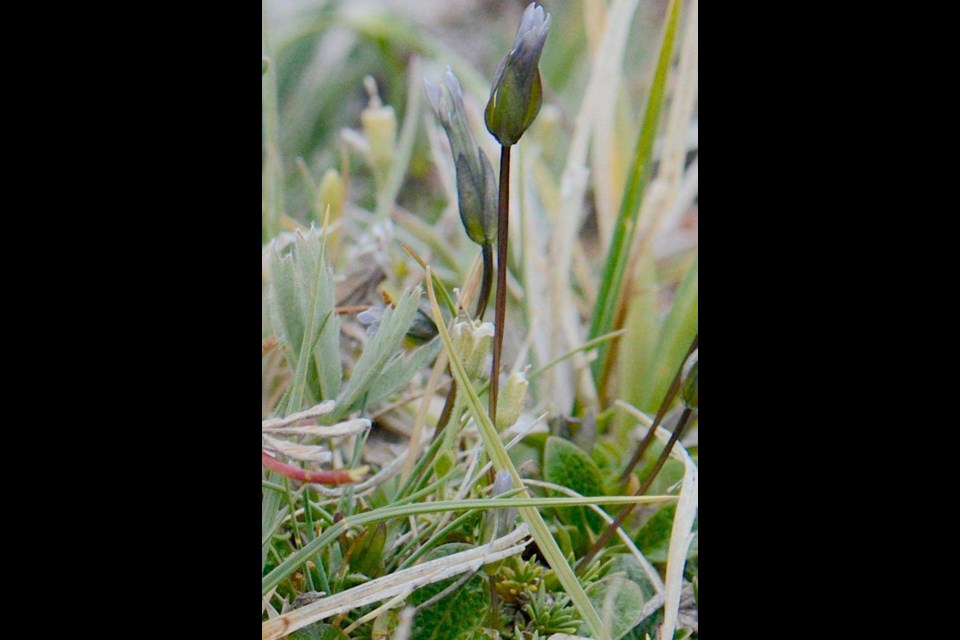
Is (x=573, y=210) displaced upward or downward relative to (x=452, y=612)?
upward

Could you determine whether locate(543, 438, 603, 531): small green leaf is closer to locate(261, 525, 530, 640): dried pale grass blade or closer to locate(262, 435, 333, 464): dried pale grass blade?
locate(261, 525, 530, 640): dried pale grass blade

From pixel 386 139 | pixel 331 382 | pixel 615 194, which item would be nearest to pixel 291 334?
pixel 331 382

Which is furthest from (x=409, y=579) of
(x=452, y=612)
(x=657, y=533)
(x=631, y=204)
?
(x=631, y=204)

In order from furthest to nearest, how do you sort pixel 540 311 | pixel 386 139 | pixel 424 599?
pixel 386 139
pixel 540 311
pixel 424 599

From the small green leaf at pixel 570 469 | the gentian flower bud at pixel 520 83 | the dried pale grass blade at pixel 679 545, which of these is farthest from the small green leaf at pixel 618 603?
the gentian flower bud at pixel 520 83

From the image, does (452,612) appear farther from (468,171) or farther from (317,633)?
(468,171)

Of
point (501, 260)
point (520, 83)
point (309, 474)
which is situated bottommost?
point (309, 474)
